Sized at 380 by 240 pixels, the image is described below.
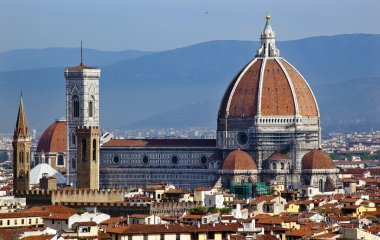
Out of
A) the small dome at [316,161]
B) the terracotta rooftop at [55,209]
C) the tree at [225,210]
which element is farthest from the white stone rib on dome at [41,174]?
the tree at [225,210]

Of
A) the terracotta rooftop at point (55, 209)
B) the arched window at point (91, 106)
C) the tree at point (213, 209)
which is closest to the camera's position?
the terracotta rooftop at point (55, 209)

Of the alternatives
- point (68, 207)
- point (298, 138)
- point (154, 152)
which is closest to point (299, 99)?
point (298, 138)

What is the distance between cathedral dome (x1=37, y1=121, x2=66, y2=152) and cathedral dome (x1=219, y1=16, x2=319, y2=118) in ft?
86.5

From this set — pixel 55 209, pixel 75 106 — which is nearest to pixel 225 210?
pixel 55 209

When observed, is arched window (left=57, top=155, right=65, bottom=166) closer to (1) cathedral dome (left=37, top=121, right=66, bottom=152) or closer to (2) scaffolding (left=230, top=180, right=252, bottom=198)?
(1) cathedral dome (left=37, top=121, right=66, bottom=152)

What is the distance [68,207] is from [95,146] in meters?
30.0

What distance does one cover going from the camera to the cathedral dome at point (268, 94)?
154875 mm

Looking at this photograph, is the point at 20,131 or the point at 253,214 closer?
the point at 253,214

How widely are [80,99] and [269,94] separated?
17297mm

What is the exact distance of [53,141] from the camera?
7106 inches

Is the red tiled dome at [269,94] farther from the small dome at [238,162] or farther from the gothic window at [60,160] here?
the gothic window at [60,160]

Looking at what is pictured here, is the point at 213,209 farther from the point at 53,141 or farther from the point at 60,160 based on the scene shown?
the point at 53,141

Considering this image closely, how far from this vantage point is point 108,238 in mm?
72750

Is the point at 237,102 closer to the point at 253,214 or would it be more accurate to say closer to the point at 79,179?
the point at 79,179
